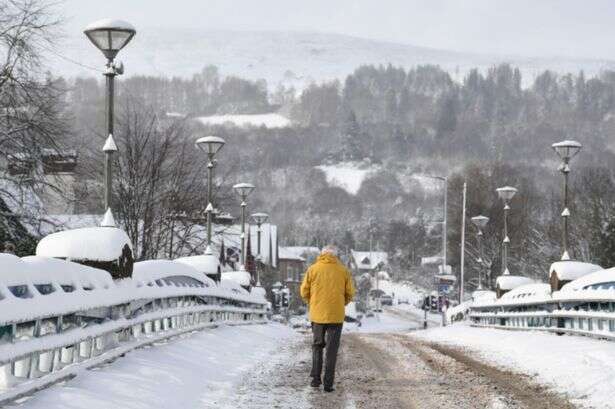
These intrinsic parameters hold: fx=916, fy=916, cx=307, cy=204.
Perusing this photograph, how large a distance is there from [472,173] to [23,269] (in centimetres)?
7388

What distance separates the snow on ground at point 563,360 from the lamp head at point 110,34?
7.63 meters

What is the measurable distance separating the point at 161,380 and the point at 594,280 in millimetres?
10107

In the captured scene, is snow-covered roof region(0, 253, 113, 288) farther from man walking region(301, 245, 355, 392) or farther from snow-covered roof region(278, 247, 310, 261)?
snow-covered roof region(278, 247, 310, 261)

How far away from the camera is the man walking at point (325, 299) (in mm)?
11234

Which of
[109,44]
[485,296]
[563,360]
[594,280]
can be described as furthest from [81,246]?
[485,296]

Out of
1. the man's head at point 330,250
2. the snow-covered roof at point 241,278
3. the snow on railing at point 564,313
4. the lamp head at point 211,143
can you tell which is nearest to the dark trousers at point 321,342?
the man's head at point 330,250

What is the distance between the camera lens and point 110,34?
13.7 metres

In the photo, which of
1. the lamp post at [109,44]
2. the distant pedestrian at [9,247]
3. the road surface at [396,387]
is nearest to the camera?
the road surface at [396,387]

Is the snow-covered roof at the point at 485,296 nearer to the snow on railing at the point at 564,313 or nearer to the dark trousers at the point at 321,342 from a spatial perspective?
the snow on railing at the point at 564,313

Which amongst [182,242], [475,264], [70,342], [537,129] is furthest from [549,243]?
[537,129]

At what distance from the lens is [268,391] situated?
10.5 metres

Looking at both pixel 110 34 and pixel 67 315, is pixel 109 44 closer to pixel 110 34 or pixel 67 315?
pixel 110 34

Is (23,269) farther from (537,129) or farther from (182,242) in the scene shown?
(537,129)

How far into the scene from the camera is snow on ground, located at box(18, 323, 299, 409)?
8148mm
